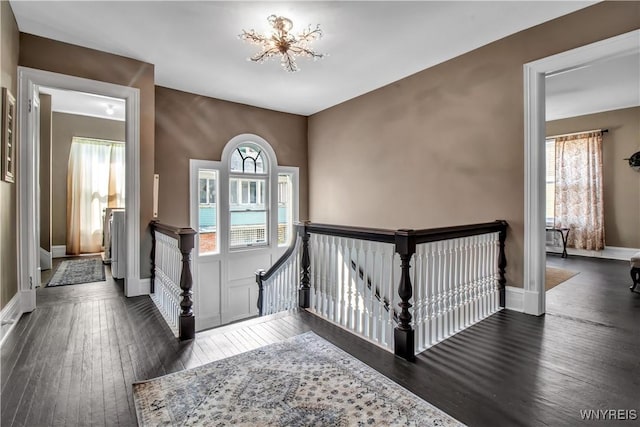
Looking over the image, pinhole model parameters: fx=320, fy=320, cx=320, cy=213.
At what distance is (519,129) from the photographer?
3.35 metres

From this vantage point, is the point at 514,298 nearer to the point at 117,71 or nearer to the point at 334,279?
the point at 334,279

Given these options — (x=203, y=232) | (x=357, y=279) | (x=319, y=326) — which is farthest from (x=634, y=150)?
(x=203, y=232)

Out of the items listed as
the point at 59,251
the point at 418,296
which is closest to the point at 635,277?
the point at 418,296

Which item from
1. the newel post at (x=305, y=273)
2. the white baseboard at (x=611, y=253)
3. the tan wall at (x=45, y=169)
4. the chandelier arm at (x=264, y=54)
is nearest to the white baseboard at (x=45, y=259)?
the tan wall at (x=45, y=169)

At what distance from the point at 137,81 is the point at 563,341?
5170mm

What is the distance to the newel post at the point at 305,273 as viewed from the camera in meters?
3.48

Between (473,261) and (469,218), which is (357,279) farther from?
(469,218)

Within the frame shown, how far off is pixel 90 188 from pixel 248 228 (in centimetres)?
399

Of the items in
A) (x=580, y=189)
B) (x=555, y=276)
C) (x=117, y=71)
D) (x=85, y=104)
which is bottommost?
(x=555, y=276)

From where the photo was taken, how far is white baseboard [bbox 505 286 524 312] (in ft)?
10.9

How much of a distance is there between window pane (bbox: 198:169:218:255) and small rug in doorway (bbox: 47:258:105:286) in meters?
1.52

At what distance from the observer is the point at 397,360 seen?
2334mm

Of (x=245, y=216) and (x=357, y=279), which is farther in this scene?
(x=245, y=216)

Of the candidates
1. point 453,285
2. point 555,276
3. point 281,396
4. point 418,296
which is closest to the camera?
point 281,396
